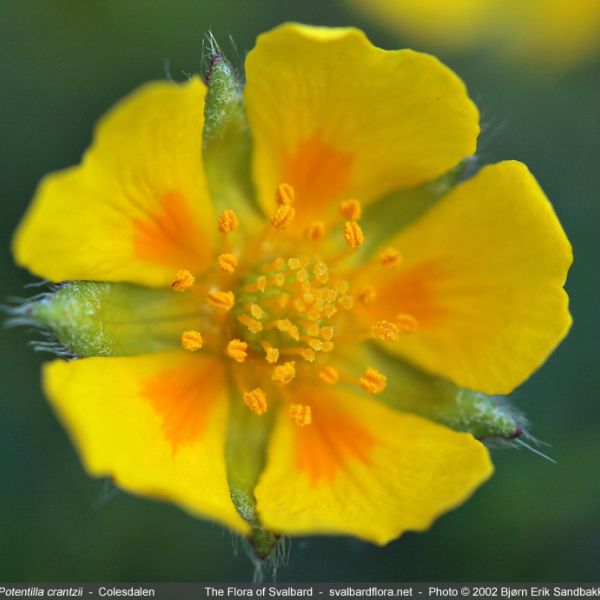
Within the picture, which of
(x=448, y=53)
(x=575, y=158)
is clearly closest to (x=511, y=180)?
(x=575, y=158)

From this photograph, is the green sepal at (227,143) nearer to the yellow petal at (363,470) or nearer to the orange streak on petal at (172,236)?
the orange streak on petal at (172,236)

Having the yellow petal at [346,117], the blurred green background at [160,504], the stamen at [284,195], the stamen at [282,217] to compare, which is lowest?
the blurred green background at [160,504]

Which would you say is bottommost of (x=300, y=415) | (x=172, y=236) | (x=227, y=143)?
(x=300, y=415)

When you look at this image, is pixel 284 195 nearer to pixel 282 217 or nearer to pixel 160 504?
pixel 282 217

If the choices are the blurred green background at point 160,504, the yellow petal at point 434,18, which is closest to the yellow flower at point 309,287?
the blurred green background at point 160,504

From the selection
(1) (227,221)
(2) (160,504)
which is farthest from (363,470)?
(2) (160,504)

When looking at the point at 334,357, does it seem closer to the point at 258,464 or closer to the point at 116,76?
the point at 258,464
